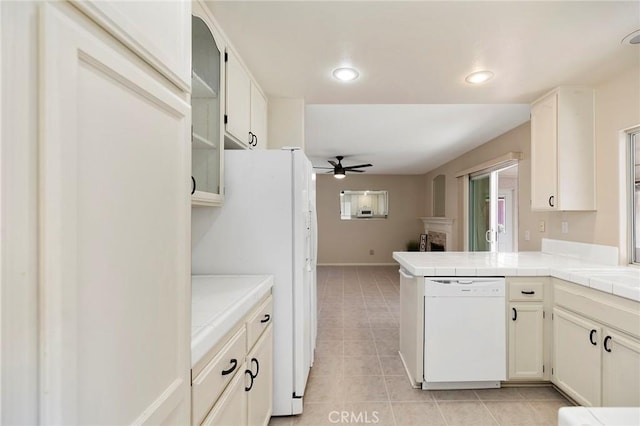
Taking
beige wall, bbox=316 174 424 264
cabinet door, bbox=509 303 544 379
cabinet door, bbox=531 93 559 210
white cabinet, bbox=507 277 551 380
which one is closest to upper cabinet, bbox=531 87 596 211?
cabinet door, bbox=531 93 559 210

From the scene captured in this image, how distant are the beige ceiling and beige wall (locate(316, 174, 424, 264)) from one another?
5.31 m

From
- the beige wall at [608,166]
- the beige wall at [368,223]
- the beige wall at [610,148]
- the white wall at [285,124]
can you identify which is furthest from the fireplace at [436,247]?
the white wall at [285,124]

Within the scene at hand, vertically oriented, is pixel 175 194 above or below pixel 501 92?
below

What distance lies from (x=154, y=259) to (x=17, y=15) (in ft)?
1.44

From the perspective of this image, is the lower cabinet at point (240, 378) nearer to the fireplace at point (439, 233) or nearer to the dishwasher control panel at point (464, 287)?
the dishwasher control panel at point (464, 287)

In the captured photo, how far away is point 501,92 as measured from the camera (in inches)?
94.7

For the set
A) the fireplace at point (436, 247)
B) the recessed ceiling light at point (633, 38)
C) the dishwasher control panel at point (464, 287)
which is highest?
the recessed ceiling light at point (633, 38)

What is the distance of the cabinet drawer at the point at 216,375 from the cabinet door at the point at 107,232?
17 centimetres

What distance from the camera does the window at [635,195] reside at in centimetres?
211

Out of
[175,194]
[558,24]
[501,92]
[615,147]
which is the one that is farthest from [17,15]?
[615,147]

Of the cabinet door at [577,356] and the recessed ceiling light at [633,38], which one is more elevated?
the recessed ceiling light at [633,38]

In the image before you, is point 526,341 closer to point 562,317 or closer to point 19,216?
point 562,317

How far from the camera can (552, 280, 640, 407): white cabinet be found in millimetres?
1576

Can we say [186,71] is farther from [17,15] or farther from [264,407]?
[264,407]
